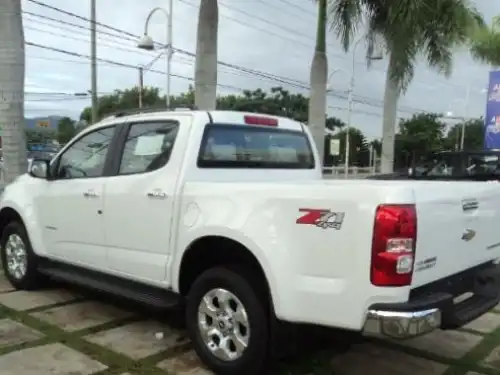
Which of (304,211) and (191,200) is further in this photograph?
(191,200)

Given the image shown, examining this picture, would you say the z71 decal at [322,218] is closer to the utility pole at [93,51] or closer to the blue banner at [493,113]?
the blue banner at [493,113]

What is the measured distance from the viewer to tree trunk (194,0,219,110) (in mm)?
9523

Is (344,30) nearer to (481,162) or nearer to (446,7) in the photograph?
(446,7)

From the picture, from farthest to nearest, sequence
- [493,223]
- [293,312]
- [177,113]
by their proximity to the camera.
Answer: [177,113], [493,223], [293,312]

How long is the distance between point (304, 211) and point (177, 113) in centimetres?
176

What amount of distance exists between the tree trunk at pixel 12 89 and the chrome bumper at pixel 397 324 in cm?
633

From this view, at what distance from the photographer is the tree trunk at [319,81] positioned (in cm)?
1253

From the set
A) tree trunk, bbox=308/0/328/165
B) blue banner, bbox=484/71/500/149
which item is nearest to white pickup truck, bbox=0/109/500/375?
tree trunk, bbox=308/0/328/165

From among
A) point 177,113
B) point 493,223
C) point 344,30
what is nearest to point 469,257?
point 493,223

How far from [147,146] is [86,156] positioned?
3.08 feet

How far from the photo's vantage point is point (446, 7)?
44.9 feet

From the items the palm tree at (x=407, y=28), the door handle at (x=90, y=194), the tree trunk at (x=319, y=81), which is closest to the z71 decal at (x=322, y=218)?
the door handle at (x=90, y=194)

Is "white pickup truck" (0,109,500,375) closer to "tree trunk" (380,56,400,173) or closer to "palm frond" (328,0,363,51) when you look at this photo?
"palm frond" (328,0,363,51)

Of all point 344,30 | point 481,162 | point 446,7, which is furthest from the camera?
point 446,7
